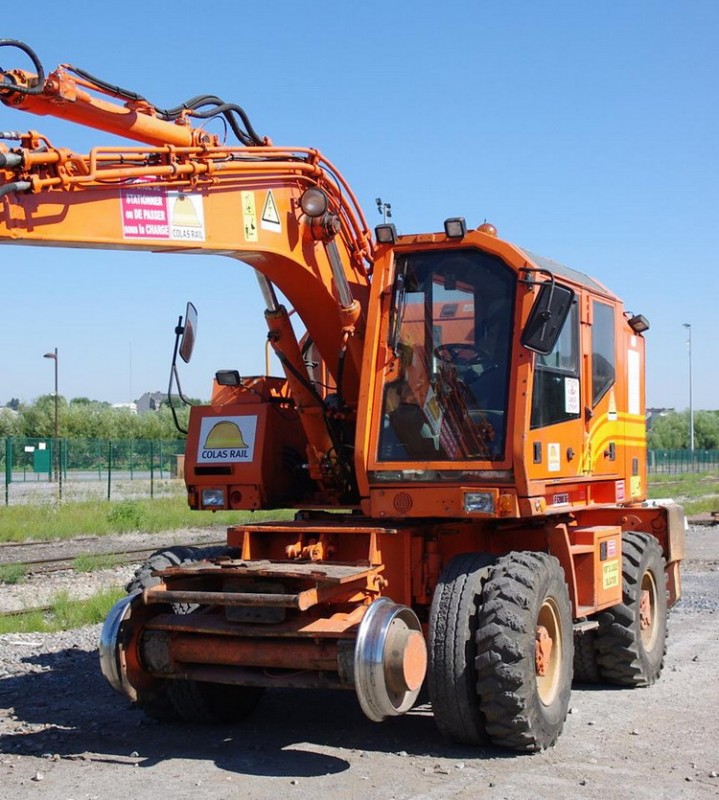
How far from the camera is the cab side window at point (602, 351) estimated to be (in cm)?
916

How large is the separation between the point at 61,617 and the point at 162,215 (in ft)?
21.2

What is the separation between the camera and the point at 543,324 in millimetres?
7461

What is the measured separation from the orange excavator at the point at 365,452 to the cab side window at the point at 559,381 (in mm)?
29

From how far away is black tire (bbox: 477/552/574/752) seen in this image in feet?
22.8

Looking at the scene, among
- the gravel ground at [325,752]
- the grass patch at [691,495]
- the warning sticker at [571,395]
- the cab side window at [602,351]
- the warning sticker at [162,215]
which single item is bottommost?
the gravel ground at [325,752]

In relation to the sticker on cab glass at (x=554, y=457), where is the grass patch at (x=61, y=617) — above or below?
below

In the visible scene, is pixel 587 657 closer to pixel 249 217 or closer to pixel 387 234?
pixel 387 234

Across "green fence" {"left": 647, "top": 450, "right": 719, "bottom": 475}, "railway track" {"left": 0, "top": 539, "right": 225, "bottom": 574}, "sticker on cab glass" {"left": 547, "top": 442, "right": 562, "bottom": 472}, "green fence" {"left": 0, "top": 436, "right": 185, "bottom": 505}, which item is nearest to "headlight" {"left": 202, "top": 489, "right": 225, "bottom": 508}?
"sticker on cab glass" {"left": 547, "top": 442, "right": 562, "bottom": 472}

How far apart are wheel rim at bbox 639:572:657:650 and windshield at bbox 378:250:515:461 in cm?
295

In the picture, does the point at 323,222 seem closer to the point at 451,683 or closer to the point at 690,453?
the point at 451,683

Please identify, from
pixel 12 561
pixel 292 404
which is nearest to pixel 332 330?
pixel 292 404

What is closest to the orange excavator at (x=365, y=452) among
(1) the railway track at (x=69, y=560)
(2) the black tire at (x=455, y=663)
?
(2) the black tire at (x=455, y=663)

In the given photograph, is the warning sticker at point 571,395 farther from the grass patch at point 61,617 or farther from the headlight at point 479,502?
the grass patch at point 61,617

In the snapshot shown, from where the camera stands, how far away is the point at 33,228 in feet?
22.3
